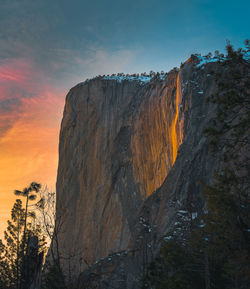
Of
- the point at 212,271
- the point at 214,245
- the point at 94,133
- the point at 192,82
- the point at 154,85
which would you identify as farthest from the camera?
the point at 94,133

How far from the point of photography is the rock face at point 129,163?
22.8 meters

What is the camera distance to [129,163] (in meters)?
44.6

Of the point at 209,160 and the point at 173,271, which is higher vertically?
the point at 209,160

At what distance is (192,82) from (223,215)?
19346 mm

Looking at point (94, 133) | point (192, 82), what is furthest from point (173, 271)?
point (94, 133)

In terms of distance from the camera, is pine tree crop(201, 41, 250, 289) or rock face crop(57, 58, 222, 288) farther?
rock face crop(57, 58, 222, 288)

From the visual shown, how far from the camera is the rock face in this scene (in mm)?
22788

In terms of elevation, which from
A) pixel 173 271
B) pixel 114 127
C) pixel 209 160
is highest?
pixel 114 127

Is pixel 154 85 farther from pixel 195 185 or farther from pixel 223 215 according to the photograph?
pixel 223 215

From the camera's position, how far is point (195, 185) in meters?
21.8

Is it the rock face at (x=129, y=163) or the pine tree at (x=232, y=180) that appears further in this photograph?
the rock face at (x=129, y=163)

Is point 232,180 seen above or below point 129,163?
below

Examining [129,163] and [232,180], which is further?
[129,163]

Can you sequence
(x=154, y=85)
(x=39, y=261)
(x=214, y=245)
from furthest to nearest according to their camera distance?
(x=154, y=85), (x=214, y=245), (x=39, y=261)
